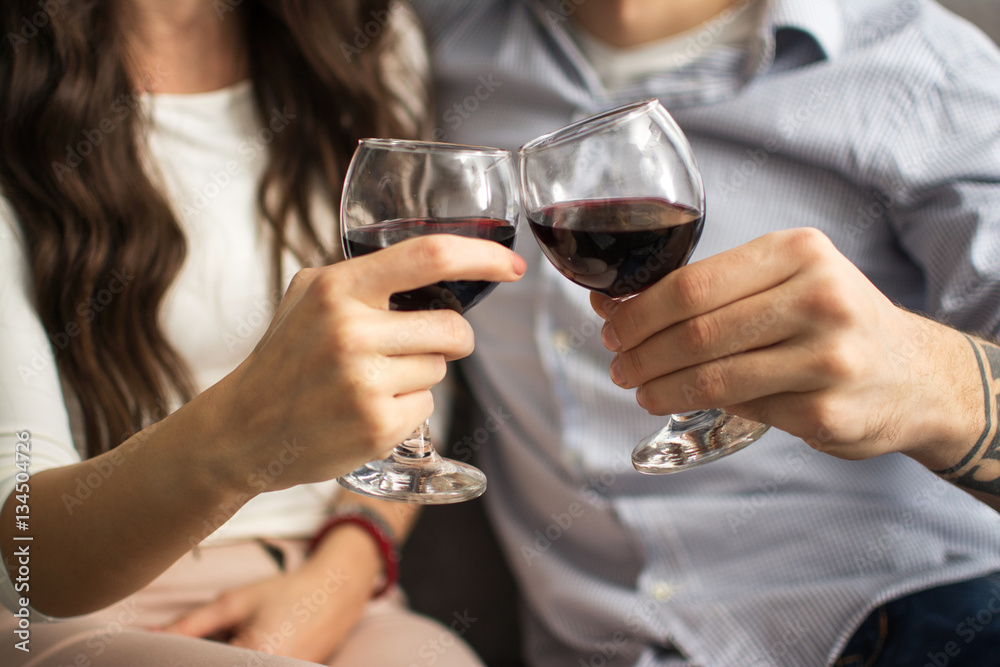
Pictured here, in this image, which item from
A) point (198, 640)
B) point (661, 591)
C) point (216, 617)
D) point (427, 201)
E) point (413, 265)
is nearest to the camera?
point (413, 265)

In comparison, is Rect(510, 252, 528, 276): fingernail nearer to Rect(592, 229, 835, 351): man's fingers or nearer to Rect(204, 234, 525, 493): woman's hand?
Rect(204, 234, 525, 493): woman's hand

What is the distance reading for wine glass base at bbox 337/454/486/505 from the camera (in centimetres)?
90

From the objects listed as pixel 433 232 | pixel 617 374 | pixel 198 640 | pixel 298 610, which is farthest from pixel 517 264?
pixel 298 610

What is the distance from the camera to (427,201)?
0.84 meters

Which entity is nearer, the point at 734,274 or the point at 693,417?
the point at 734,274

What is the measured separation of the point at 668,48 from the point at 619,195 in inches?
30.4

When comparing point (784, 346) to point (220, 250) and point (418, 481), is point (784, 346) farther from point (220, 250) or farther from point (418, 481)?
point (220, 250)

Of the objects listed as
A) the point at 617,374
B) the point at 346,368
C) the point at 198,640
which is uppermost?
the point at 346,368

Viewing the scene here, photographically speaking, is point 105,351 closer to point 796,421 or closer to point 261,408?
point 261,408

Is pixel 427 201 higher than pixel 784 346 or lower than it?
higher

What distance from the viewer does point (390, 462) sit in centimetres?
98

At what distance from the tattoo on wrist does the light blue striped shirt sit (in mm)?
203

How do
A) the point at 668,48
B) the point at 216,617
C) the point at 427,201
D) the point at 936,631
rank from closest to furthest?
the point at 427,201 → the point at 936,631 → the point at 216,617 → the point at 668,48

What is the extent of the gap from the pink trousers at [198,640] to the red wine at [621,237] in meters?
0.62
